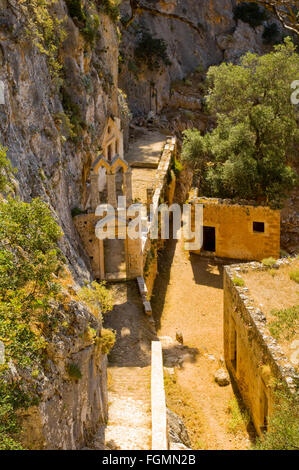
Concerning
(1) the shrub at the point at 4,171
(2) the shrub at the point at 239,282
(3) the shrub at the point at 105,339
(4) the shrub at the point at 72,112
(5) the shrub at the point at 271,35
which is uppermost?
(5) the shrub at the point at 271,35

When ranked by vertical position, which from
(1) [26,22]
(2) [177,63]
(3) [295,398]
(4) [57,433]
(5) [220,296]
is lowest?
(5) [220,296]

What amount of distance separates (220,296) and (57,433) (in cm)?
1465

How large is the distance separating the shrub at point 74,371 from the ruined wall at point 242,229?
15.8 metres

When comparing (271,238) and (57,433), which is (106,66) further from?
(57,433)

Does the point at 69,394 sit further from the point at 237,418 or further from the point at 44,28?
the point at 44,28

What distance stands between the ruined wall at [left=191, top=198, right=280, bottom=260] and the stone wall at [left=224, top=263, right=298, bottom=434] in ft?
21.0

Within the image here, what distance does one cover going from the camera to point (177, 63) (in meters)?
43.8

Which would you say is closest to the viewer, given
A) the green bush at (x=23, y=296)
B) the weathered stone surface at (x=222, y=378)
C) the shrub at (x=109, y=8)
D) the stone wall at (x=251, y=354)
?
the green bush at (x=23, y=296)

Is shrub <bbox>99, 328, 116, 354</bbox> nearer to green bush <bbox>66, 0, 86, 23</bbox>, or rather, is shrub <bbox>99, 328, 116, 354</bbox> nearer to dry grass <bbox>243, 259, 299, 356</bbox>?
dry grass <bbox>243, 259, 299, 356</bbox>

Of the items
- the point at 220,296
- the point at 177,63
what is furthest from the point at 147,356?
the point at 177,63

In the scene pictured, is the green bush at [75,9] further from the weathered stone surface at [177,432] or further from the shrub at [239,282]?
the weathered stone surface at [177,432]

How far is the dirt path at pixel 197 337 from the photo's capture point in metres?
13.5

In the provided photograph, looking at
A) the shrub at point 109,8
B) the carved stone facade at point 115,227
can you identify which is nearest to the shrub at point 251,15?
the shrub at point 109,8

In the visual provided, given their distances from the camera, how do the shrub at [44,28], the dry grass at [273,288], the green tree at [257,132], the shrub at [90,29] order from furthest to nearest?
the green tree at [257,132] → the shrub at [90,29] → the shrub at [44,28] → the dry grass at [273,288]
